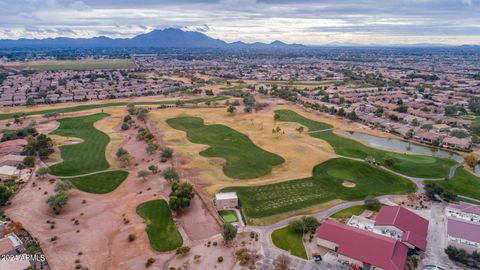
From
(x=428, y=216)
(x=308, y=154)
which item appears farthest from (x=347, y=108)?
(x=428, y=216)

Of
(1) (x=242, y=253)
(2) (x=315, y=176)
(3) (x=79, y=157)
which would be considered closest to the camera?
(1) (x=242, y=253)

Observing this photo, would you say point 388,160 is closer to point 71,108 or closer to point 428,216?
point 428,216

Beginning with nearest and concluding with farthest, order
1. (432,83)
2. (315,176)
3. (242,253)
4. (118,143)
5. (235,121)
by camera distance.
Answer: (242,253) < (315,176) < (118,143) < (235,121) < (432,83)

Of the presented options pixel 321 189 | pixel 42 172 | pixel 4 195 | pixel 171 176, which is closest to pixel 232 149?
pixel 171 176

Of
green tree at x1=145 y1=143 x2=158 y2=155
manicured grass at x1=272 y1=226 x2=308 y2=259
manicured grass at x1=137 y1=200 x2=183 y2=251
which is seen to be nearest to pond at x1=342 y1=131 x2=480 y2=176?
manicured grass at x1=272 y1=226 x2=308 y2=259

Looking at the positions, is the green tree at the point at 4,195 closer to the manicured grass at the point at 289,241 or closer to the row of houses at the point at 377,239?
the manicured grass at the point at 289,241

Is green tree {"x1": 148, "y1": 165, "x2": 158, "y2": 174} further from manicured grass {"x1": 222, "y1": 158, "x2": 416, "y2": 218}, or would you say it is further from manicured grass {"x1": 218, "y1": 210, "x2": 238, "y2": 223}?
manicured grass {"x1": 218, "y1": 210, "x2": 238, "y2": 223}
